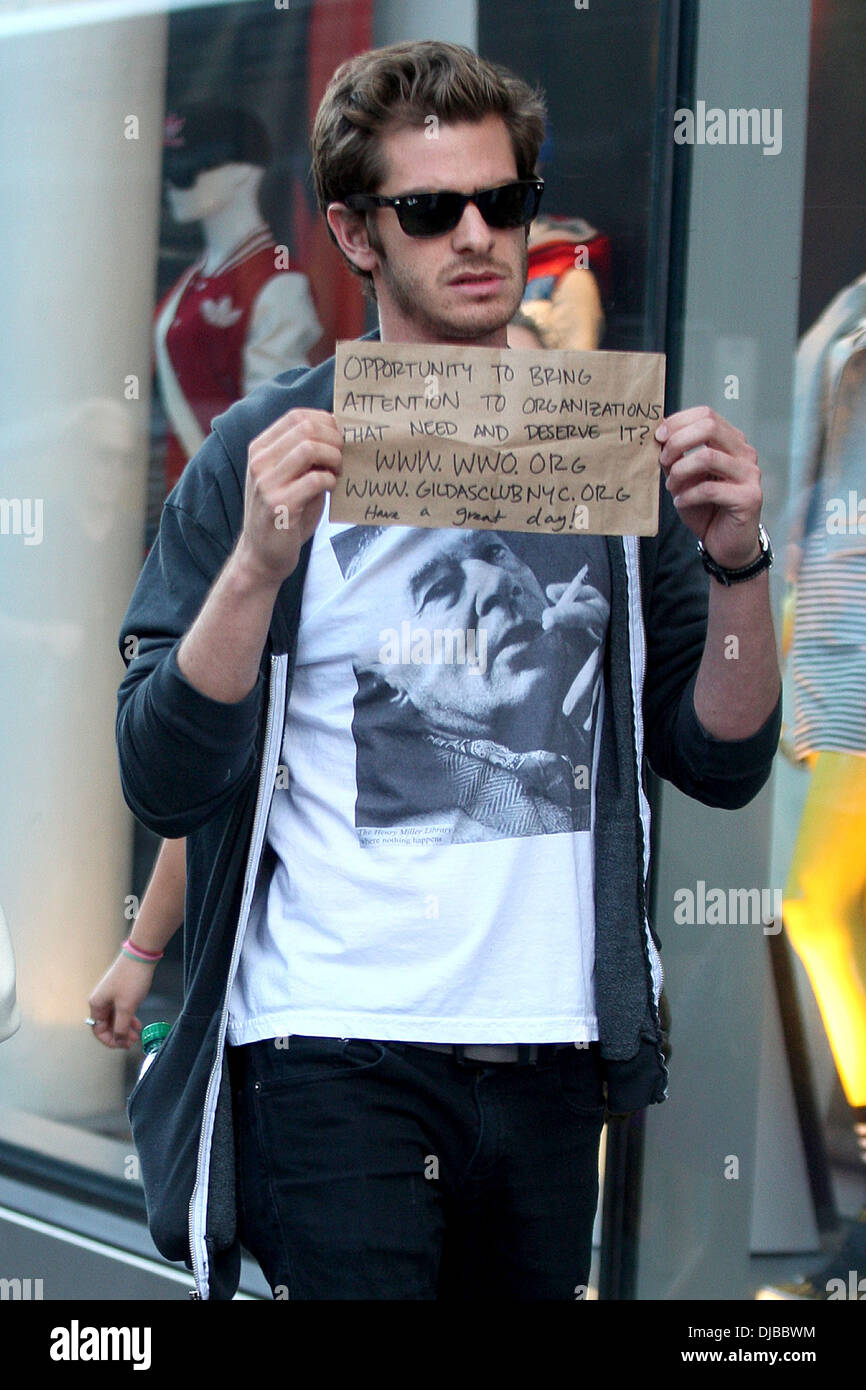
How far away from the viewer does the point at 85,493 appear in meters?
4.58

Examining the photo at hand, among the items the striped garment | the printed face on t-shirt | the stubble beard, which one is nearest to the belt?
the printed face on t-shirt

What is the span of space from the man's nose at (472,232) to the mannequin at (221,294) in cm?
233

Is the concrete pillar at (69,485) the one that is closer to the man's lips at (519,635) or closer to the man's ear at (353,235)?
the man's ear at (353,235)

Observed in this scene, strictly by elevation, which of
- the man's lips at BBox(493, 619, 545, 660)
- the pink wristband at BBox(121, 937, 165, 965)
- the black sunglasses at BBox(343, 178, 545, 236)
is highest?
the black sunglasses at BBox(343, 178, 545, 236)

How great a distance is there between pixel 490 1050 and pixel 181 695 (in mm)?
529

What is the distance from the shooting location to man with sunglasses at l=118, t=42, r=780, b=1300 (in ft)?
5.83

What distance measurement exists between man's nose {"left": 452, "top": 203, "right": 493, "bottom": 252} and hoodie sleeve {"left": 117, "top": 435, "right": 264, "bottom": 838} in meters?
0.38

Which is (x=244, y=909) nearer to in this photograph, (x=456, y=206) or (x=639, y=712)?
(x=639, y=712)

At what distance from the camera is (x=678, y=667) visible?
2061 mm

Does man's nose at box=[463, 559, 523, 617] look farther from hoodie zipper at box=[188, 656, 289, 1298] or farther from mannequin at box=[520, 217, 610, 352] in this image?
mannequin at box=[520, 217, 610, 352]

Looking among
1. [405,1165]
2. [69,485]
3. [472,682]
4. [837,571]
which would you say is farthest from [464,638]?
[69,485]

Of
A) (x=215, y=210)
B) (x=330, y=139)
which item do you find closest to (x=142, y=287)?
(x=215, y=210)

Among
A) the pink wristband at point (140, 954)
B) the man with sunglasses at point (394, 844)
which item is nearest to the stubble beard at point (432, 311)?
the man with sunglasses at point (394, 844)

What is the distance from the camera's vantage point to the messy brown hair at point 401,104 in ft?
6.29
